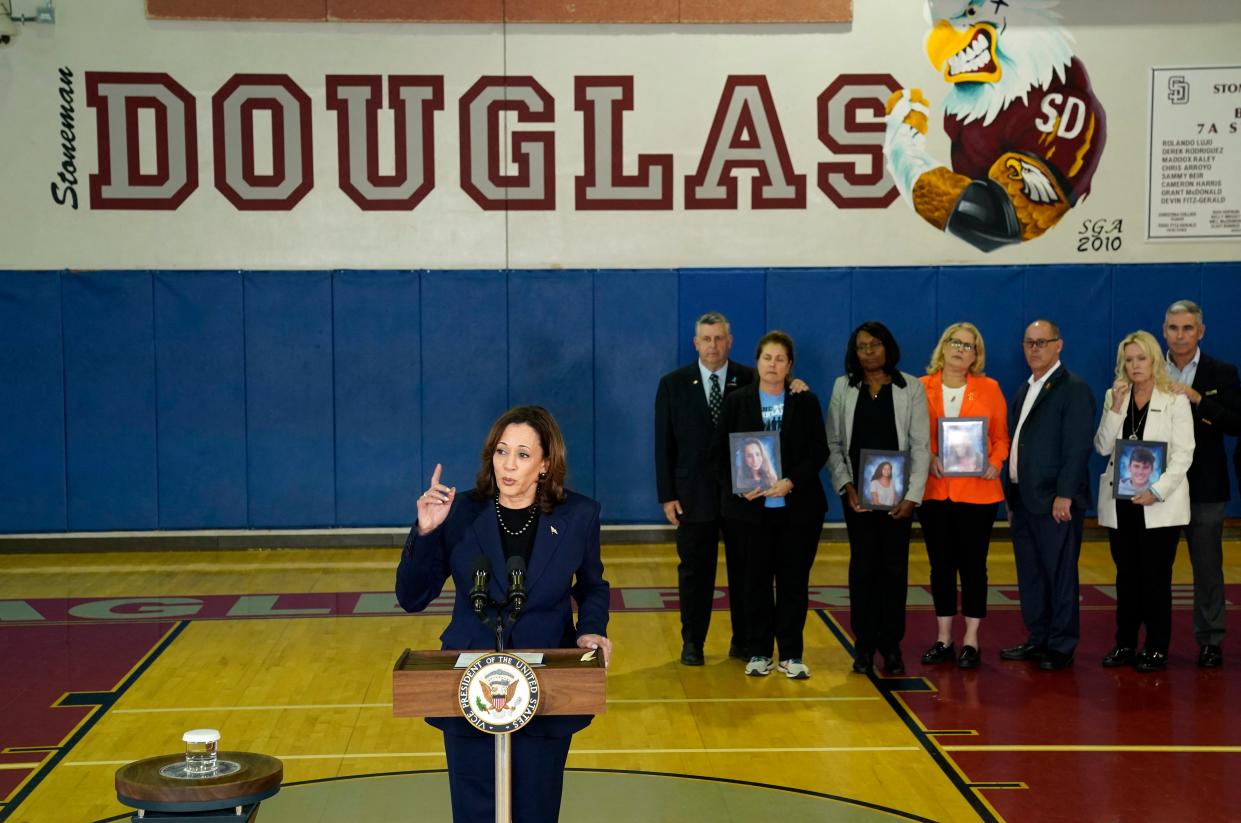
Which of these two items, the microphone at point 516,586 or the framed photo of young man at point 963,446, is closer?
the microphone at point 516,586

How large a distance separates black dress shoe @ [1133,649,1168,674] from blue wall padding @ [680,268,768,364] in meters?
5.00

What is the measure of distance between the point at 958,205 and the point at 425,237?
4.69 m

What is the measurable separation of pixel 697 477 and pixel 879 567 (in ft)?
3.85

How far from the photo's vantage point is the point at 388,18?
38.3ft

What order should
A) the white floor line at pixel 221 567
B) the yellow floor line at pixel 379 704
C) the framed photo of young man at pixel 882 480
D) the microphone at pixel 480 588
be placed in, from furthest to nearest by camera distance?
→ the white floor line at pixel 221 567, the framed photo of young man at pixel 882 480, the yellow floor line at pixel 379 704, the microphone at pixel 480 588

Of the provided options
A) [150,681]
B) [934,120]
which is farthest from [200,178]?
[934,120]

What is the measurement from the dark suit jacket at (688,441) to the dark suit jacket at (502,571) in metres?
3.71

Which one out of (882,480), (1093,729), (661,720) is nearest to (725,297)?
(882,480)

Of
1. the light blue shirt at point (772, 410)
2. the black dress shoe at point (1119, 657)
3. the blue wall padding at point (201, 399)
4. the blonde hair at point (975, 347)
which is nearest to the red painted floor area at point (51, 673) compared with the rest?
the blue wall padding at point (201, 399)

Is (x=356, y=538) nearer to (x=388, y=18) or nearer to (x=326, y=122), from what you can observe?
(x=326, y=122)

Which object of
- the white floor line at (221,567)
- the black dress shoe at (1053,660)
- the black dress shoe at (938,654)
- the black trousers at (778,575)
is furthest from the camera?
the white floor line at (221,567)

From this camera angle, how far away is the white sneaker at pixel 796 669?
7609mm

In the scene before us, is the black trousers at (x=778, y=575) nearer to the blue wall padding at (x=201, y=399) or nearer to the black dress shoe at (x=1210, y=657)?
the black dress shoe at (x=1210, y=657)

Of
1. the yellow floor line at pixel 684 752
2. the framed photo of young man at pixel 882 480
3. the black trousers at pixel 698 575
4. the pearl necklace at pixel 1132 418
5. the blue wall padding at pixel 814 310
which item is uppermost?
the blue wall padding at pixel 814 310
